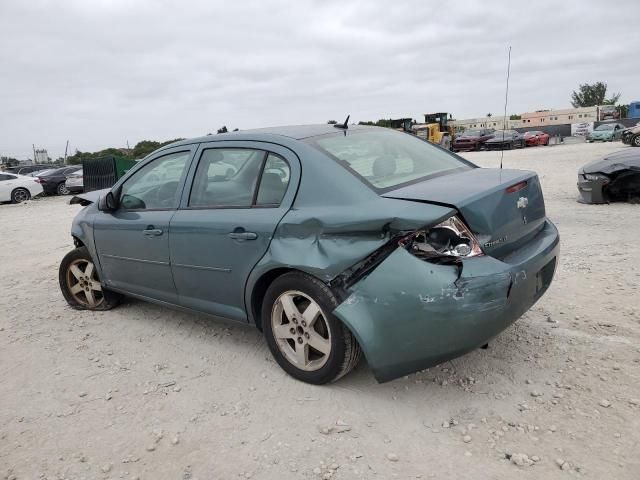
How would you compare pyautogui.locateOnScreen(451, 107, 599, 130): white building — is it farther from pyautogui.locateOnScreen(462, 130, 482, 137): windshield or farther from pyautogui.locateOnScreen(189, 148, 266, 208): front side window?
pyautogui.locateOnScreen(189, 148, 266, 208): front side window

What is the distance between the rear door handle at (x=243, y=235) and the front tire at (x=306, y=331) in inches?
12.4

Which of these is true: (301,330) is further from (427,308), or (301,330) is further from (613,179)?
(613,179)

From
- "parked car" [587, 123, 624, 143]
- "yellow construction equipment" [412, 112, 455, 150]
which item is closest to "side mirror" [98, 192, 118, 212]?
"yellow construction equipment" [412, 112, 455, 150]

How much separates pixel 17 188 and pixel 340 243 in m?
21.7

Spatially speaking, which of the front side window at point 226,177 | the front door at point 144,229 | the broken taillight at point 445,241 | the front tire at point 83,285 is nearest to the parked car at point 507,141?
the front tire at point 83,285

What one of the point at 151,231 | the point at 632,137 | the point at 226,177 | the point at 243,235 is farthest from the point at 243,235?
the point at 632,137

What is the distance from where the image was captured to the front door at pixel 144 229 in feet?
12.5

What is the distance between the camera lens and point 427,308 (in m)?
2.50

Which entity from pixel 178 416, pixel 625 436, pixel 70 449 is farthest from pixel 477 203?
pixel 70 449

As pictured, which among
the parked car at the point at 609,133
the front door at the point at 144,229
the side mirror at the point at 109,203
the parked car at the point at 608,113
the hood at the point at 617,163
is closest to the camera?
the front door at the point at 144,229

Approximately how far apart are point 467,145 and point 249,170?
1296 inches

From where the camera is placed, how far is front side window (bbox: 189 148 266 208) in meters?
3.36

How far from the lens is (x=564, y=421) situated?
2578 millimetres

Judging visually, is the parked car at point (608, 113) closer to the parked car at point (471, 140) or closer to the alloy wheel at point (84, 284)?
the parked car at point (471, 140)
